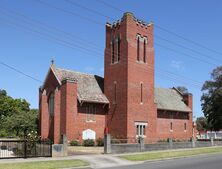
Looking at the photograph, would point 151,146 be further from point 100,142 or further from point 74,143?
point 74,143

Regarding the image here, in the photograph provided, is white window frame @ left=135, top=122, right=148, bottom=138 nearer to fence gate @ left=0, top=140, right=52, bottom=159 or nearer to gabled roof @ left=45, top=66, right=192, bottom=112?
gabled roof @ left=45, top=66, right=192, bottom=112

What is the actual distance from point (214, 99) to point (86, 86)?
41544 millimetres

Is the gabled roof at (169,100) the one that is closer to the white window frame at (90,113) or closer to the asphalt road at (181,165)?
the white window frame at (90,113)

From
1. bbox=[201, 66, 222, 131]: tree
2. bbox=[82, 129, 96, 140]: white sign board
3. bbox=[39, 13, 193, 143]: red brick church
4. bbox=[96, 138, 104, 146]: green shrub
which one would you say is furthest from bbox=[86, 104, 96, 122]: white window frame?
bbox=[201, 66, 222, 131]: tree

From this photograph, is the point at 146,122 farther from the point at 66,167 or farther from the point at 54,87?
the point at 66,167

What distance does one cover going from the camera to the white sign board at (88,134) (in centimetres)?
4734

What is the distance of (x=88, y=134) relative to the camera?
157 ft

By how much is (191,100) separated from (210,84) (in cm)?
2331

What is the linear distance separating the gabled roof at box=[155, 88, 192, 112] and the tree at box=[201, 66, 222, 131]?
20.3 meters

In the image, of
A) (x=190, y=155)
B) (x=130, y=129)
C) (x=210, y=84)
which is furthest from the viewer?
(x=210, y=84)

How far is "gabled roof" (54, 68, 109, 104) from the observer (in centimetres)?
4811

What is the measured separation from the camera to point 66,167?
22922 mm

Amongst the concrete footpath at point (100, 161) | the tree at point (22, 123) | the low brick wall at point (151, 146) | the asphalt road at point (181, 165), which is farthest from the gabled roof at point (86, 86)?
the asphalt road at point (181, 165)

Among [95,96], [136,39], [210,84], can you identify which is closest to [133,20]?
[136,39]
